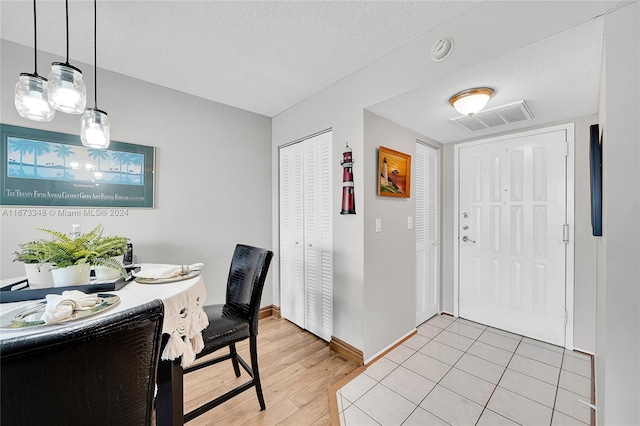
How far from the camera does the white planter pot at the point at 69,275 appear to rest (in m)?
1.08

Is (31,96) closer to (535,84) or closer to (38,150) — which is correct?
(38,150)

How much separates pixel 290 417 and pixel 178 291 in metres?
1.09

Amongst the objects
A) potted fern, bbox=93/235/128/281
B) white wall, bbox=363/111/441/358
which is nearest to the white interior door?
white wall, bbox=363/111/441/358

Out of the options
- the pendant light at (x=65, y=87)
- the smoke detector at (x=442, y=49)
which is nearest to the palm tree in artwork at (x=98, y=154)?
the pendant light at (x=65, y=87)

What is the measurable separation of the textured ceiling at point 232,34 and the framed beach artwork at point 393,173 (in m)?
0.75

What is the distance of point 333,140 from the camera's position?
2348 millimetres

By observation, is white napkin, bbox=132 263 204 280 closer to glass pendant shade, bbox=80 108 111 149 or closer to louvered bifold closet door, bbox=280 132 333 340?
glass pendant shade, bbox=80 108 111 149

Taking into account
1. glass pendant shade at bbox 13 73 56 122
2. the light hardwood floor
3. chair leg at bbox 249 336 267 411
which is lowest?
the light hardwood floor

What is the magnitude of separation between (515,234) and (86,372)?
3132mm

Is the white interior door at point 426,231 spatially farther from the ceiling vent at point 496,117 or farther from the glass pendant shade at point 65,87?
the glass pendant shade at point 65,87

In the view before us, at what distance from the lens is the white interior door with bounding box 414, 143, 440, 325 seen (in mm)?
2787

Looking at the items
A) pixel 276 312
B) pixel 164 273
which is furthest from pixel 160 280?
pixel 276 312

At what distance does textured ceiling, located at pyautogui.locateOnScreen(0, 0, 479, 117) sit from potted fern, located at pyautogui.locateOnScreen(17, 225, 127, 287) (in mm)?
1337

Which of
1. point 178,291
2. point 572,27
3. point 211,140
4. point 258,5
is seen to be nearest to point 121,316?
point 178,291
